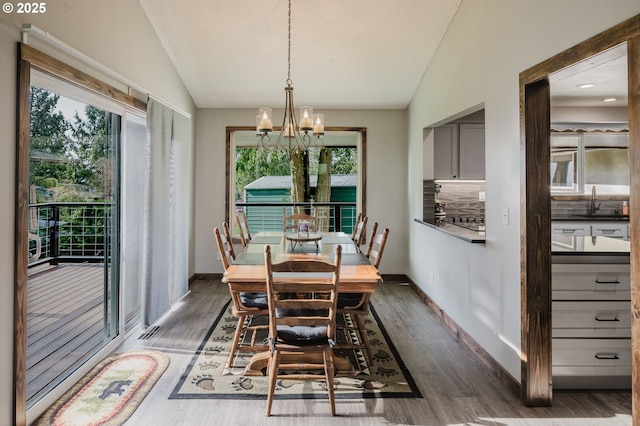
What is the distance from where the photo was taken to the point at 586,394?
255 centimetres

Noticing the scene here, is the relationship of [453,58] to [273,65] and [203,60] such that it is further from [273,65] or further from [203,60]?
[203,60]

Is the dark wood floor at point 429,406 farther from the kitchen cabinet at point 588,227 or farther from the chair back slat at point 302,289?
the kitchen cabinet at point 588,227

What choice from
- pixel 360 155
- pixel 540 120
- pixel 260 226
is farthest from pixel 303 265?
pixel 260 226

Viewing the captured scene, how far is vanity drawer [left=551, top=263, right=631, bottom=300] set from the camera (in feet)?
8.38

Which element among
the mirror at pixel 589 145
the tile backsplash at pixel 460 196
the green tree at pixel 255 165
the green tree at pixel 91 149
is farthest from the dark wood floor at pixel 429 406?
the green tree at pixel 255 165

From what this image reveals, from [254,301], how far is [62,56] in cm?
195

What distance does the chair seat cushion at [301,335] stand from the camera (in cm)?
227

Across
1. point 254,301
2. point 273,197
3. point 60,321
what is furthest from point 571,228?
point 60,321

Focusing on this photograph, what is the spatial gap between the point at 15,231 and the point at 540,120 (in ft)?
9.61

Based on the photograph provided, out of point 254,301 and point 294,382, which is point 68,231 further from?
point 294,382

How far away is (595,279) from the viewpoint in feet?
8.39

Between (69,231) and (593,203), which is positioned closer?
(69,231)

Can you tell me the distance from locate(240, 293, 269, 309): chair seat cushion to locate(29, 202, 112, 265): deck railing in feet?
3.84

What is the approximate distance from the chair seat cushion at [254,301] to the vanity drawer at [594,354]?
6.24 ft
